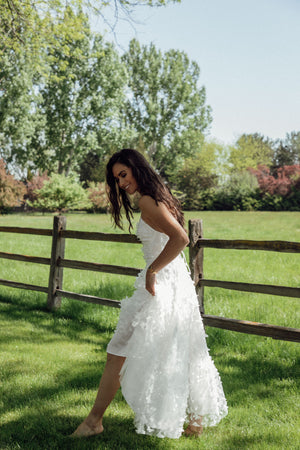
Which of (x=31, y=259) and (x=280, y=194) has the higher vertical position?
(x=280, y=194)

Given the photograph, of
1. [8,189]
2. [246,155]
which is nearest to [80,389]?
[8,189]

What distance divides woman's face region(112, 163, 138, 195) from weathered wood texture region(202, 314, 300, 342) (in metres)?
2.37

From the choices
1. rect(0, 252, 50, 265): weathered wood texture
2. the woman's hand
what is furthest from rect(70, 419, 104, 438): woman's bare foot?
rect(0, 252, 50, 265): weathered wood texture

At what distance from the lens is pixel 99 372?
4180 millimetres

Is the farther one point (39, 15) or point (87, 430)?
point (39, 15)

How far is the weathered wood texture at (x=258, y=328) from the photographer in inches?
163

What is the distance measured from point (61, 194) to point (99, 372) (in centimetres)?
2421

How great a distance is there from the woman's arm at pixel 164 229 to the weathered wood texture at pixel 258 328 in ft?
7.03

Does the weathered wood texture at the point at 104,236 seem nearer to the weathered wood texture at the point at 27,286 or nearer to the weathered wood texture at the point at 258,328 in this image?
the weathered wood texture at the point at 27,286

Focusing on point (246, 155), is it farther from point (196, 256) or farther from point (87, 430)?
point (87, 430)

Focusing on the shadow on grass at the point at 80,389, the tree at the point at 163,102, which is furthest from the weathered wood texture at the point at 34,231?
the tree at the point at 163,102

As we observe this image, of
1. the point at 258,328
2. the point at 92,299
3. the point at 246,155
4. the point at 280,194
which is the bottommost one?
the point at 92,299

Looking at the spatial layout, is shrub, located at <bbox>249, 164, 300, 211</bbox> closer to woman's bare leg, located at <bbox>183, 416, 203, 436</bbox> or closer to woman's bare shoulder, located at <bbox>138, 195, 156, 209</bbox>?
woman's bare leg, located at <bbox>183, 416, 203, 436</bbox>

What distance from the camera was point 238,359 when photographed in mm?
4707
